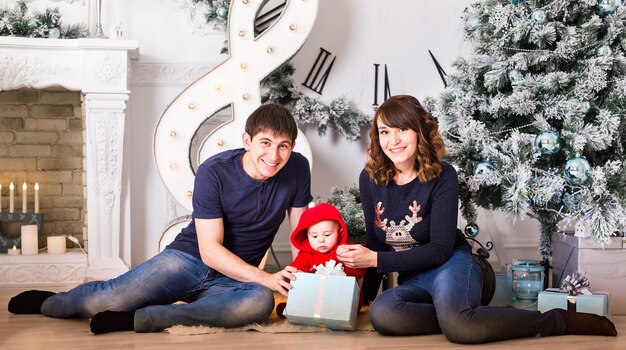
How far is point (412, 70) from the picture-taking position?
4.05m

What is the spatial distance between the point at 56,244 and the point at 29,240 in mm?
114

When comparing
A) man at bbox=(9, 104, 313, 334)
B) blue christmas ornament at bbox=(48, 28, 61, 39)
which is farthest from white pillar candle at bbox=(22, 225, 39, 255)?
man at bbox=(9, 104, 313, 334)

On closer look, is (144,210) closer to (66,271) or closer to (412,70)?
(66,271)

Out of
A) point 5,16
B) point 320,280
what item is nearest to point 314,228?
point 320,280

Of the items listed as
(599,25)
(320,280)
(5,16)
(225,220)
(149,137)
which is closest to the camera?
(320,280)

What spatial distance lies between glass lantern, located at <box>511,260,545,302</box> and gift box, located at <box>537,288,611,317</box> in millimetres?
212

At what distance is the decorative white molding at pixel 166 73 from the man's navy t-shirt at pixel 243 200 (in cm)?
120

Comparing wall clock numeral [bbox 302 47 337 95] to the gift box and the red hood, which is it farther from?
the gift box

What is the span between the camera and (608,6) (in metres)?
3.02

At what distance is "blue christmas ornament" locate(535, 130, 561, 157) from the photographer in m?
2.92

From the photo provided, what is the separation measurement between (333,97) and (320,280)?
1.63m

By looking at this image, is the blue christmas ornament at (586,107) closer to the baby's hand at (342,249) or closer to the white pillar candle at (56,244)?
the baby's hand at (342,249)

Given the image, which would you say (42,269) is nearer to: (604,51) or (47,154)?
(47,154)

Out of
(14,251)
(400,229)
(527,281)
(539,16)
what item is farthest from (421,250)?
(14,251)
